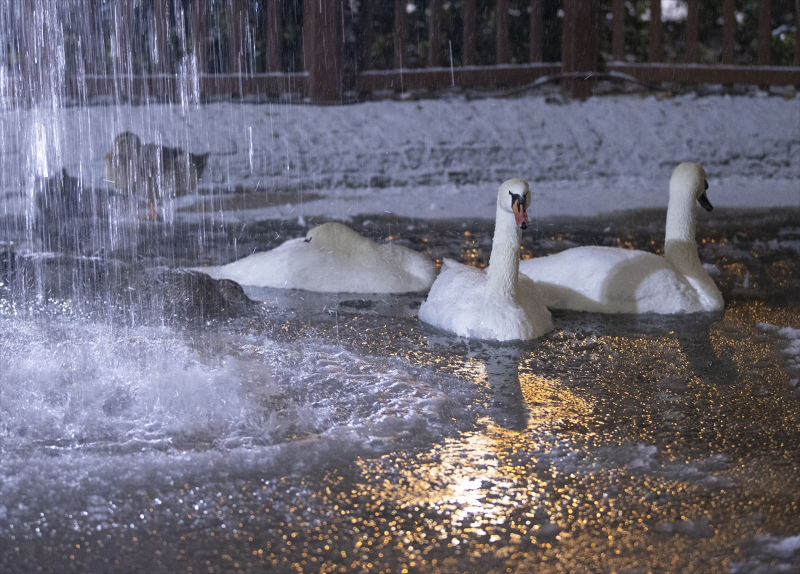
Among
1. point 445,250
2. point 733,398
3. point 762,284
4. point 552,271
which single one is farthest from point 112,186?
point 733,398

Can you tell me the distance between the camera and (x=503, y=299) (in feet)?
15.8

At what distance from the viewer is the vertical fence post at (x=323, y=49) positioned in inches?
427

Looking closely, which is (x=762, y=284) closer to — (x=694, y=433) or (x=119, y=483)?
(x=694, y=433)

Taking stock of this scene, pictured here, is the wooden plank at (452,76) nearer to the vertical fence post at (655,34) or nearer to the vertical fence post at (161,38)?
the vertical fence post at (655,34)

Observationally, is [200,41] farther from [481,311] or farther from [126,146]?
[481,311]

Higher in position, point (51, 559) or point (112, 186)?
point (112, 186)

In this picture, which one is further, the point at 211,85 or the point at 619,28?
the point at 211,85

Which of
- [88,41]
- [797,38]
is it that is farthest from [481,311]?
[88,41]

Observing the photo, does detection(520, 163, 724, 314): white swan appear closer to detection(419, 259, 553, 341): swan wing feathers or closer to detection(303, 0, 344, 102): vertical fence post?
detection(419, 259, 553, 341): swan wing feathers

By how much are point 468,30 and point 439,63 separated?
57cm

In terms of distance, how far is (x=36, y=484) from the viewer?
290 centimetres

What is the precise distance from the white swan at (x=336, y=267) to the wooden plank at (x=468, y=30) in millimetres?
5701

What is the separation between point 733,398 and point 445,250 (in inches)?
156

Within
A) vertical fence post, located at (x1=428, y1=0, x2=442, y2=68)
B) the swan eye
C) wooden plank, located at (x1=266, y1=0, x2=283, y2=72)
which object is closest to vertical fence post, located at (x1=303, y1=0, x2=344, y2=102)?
wooden plank, located at (x1=266, y1=0, x2=283, y2=72)
